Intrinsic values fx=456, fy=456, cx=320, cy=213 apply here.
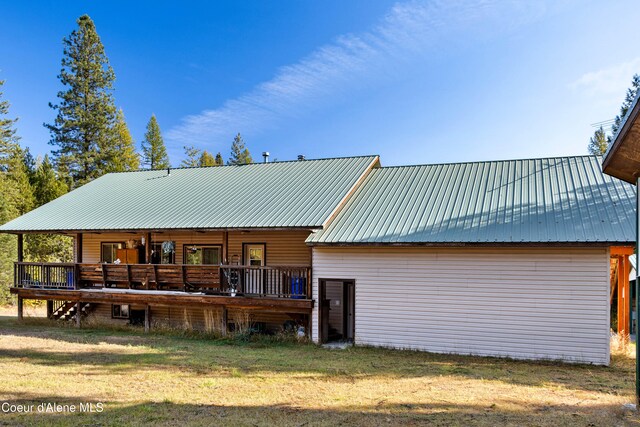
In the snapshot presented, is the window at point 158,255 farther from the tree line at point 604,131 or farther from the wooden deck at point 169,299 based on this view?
the tree line at point 604,131

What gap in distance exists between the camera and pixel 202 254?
1789 centimetres

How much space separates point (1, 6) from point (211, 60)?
13459mm

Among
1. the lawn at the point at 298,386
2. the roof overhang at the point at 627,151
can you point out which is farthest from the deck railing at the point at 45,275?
the roof overhang at the point at 627,151

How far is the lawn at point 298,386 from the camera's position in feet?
23.3

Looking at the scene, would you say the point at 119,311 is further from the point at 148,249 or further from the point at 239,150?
the point at 239,150

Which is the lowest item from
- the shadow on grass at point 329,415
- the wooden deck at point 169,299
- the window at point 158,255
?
the shadow on grass at point 329,415

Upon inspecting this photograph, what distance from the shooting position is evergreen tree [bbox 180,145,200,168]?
57000 millimetres

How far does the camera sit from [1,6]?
22578mm

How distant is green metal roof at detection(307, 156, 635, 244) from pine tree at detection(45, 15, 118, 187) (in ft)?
87.2

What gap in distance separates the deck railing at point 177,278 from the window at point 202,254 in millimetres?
1955

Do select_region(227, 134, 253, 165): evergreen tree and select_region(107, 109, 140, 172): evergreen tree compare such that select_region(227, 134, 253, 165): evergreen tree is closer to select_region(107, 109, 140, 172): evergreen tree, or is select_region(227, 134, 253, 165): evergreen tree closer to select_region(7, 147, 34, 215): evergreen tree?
select_region(107, 109, 140, 172): evergreen tree

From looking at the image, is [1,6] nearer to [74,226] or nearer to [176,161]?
[74,226]

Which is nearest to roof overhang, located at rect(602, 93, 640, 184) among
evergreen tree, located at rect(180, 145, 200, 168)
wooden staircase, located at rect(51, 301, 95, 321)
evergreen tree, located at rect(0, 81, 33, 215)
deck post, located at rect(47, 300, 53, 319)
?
wooden staircase, located at rect(51, 301, 95, 321)

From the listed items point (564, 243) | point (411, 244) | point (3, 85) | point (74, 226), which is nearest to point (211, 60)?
point (3, 85)
